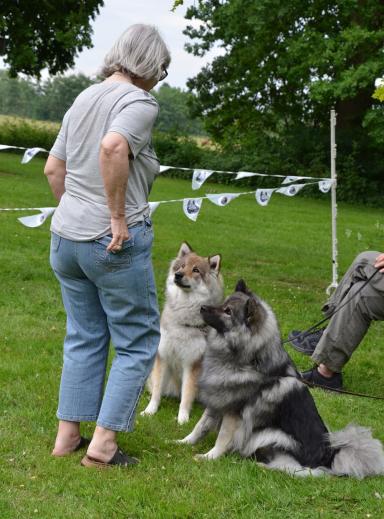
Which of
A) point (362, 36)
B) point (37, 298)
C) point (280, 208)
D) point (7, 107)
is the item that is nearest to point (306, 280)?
point (37, 298)

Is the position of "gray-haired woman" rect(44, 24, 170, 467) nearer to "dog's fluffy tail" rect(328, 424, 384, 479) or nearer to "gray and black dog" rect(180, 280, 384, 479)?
"gray and black dog" rect(180, 280, 384, 479)

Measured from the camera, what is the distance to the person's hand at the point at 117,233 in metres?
3.17

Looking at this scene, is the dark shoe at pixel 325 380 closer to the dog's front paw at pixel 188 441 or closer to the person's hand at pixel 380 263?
the person's hand at pixel 380 263

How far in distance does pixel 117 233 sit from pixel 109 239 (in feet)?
0.26

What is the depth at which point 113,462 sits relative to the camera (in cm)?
353

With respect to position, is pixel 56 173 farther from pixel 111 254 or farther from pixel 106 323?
pixel 106 323

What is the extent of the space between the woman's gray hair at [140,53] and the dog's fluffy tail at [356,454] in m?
2.22

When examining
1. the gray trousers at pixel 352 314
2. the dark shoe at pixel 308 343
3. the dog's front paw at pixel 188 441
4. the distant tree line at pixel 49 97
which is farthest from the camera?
the distant tree line at pixel 49 97

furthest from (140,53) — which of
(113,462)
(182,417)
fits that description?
(182,417)

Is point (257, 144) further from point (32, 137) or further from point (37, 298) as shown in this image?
point (37, 298)

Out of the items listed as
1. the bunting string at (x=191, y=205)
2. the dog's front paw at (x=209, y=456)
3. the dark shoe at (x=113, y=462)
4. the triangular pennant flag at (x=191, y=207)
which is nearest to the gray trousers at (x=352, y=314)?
the dog's front paw at (x=209, y=456)

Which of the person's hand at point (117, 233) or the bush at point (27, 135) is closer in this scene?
the person's hand at point (117, 233)

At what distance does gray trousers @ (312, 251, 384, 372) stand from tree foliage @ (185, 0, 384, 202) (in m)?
9.69

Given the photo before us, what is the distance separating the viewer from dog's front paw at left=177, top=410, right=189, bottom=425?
4.54m
